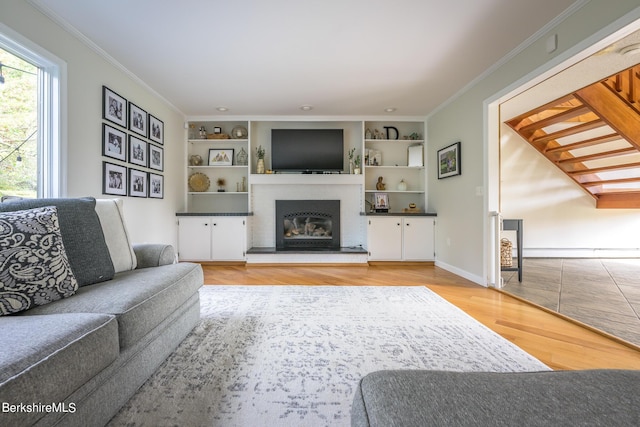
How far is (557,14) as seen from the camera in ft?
7.42

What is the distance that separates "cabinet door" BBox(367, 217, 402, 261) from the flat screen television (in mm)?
1123

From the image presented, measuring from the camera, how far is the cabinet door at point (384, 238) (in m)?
4.54

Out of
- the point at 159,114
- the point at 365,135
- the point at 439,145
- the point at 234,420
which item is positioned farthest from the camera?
the point at 365,135

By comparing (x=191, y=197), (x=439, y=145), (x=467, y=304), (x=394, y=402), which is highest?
(x=439, y=145)

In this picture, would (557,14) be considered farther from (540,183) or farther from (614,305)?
(540,183)

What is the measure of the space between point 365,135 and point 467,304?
3.19 meters

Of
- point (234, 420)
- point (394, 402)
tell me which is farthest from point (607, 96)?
point (234, 420)

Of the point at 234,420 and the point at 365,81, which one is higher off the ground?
the point at 365,81

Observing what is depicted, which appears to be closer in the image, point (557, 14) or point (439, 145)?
point (557, 14)

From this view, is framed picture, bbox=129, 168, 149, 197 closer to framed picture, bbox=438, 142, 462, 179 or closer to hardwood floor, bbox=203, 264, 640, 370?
hardwood floor, bbox=203, 264, 640, 370

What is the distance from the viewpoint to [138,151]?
11.3 ft

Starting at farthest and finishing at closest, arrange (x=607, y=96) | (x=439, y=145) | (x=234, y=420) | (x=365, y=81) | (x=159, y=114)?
(x=439, y=145) < (x=159, y=114) < (x=365, y=81) < (x=607, y=96) < (x=234, y=420)

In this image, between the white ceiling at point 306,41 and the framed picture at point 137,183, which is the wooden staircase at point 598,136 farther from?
the framed picture at point 137,183

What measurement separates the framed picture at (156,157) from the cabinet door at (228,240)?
1.11 meters
